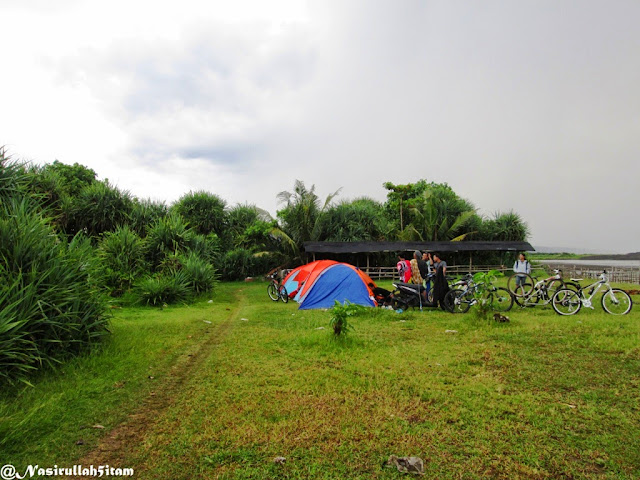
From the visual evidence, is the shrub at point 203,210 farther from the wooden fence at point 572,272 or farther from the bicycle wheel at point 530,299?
the bicycle wheel at point 530,299

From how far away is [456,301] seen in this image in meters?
9.90

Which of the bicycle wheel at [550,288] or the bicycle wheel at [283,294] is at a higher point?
the bicycle wheel at [550,288]

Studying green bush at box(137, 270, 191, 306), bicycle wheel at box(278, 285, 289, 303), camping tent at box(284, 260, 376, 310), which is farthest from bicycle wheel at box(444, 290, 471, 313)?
green bush at box(137, 270, 191, 306)

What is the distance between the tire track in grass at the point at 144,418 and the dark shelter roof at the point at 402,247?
15.5m

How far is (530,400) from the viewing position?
3998 millimetres

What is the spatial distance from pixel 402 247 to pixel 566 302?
45.5 ft

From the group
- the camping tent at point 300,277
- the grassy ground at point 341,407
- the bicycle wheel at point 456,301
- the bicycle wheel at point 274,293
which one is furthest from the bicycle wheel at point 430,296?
the bicycle wheel at point 274,293

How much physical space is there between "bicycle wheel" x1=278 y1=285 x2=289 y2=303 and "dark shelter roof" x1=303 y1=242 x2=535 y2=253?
7.71m

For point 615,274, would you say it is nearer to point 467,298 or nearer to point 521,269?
point 521,269

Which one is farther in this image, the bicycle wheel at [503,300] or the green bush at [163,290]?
the green bush at [163,290]

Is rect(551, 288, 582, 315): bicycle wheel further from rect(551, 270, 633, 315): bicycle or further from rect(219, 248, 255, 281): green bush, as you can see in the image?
rect(219, 248, 255, 281): green bush

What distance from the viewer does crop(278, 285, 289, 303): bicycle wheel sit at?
43.1ft

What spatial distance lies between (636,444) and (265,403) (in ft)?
10.6

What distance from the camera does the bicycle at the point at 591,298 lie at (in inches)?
354
